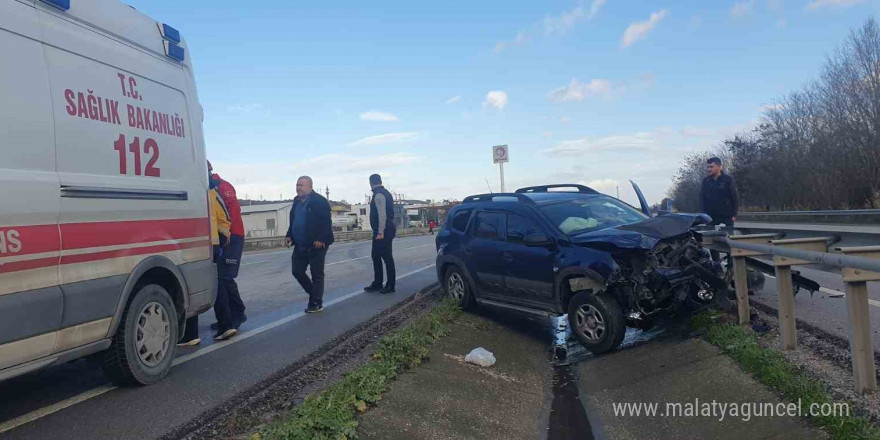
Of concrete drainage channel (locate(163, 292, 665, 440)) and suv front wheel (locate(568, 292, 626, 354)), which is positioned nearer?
concrete drainage channel (locate(163, 292, 665, 440))

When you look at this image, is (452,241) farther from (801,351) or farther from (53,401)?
(53,401)

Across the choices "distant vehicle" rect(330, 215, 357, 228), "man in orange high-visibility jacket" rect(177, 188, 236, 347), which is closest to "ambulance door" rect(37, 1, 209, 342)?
"man in orange high-visibility jacket" rect(177, 188, 236, 347)

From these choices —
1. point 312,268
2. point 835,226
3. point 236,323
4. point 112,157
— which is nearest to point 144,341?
point 112,157

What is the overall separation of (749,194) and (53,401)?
182 ft

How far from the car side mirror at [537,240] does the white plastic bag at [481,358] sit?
1.36m

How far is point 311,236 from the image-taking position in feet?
27.0

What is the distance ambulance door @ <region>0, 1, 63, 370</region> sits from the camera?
11.3ft

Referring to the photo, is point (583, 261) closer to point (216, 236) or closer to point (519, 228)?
point (519, 228)

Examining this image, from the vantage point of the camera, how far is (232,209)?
6949mm

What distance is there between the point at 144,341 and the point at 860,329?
5.07 m

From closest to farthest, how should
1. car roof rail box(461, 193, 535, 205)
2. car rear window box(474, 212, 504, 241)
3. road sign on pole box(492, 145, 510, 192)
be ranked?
car roof rail box(461, 193, 535, 205) → car rear window box(474, 212, 504, 241) → road sign on pole box(492, 145, 510, 192)

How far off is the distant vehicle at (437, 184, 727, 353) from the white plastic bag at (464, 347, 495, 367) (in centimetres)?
98

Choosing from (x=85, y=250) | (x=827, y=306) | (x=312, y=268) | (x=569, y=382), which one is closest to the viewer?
(x=85, y=250)

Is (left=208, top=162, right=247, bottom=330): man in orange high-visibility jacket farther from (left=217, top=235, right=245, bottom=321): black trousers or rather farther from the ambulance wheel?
the ambulance wheel
